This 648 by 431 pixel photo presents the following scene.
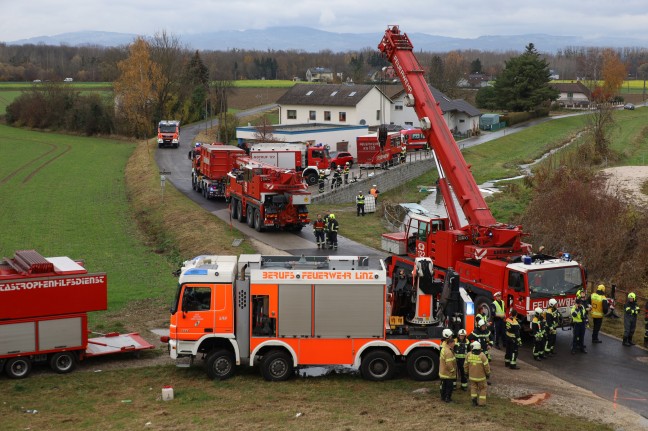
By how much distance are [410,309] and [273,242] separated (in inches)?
626

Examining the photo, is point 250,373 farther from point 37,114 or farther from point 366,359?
point 37,114

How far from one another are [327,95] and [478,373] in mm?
63677

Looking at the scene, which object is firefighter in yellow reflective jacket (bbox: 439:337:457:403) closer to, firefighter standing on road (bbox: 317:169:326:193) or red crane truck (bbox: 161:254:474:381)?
red crane truck (bbox: 161:254:474:381)

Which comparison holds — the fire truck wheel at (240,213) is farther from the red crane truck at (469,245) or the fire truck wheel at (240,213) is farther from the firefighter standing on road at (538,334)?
the firefighter standing on road at (538,334)

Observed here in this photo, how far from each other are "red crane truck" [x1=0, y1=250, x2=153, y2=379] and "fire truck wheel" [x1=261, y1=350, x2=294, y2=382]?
4192 millimetres

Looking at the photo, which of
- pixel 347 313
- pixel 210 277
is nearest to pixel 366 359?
pixel 347 313

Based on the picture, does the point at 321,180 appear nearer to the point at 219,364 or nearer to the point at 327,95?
the point at 327,95

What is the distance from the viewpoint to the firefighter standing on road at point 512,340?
1786 centimetres

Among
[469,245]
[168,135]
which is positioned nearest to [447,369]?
[469,245]

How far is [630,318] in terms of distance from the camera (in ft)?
66.1

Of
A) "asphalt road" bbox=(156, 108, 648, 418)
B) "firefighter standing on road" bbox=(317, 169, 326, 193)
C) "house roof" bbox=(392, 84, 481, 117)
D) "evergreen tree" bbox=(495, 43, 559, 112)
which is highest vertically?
"evergreen tree" bbox=(495, 43, 559, 112)

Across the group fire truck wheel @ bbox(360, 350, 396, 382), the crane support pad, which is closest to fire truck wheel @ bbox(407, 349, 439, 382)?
fire truck wheel @ bbox(360, 350, 396, 382)

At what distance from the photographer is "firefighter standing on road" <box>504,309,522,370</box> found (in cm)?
1786

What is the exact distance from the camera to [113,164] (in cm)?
6650
